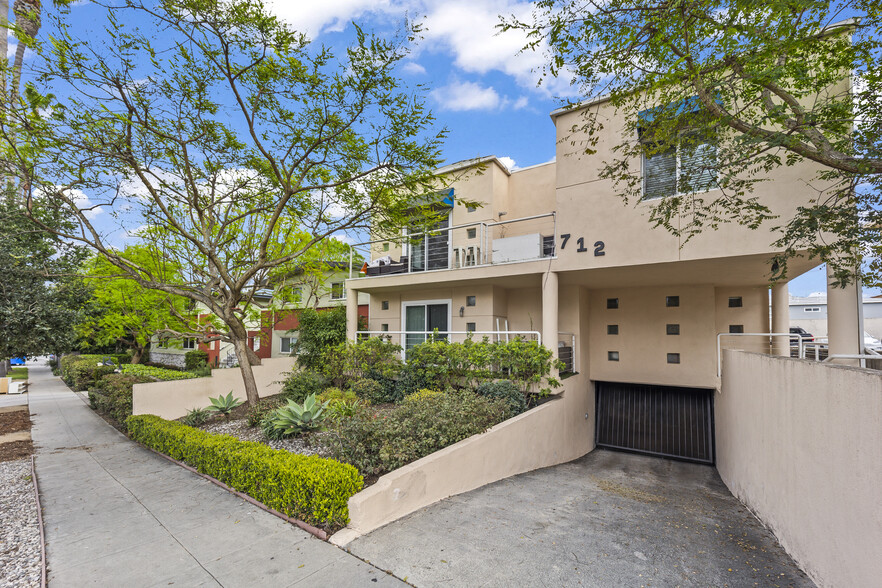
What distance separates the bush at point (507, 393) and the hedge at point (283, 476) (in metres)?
3.90

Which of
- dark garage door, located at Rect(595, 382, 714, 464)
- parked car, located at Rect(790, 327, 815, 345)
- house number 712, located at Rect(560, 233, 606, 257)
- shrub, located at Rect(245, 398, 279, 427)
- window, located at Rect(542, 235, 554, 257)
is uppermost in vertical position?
window, located at Rect(542, 235, 554, 257)

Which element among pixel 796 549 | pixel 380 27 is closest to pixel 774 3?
pixel 796 549

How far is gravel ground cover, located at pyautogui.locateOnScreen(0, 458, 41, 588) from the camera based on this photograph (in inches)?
140

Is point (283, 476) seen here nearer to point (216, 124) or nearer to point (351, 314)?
point (216, 124)

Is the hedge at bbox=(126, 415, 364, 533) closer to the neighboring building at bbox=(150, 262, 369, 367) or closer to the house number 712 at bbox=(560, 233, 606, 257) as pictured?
the house number 712 at bbox=(560, 233, 606, 257)

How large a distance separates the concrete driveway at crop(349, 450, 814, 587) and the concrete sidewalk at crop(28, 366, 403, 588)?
55cm

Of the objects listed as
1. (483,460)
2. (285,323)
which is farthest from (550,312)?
(285,323)

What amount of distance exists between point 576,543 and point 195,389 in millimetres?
11393

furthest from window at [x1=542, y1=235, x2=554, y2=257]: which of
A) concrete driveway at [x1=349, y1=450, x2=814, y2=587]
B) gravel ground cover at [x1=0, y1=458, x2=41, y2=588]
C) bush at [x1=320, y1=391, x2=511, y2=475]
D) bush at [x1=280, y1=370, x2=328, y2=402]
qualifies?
gravel ground cover at [x1=0, y1=458, x2=41, y2=588]

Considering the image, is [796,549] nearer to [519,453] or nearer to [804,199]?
[519,453]

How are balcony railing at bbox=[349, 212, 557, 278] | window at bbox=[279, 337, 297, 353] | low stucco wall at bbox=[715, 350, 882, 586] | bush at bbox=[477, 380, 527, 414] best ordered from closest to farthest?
low stucco wall at bbox=[715, 350, 882, 586] < bush at bbox=[477, 380, 527, 414] < balcony railing at bbox=[349, 212, 557, 278] < window at bbox=[279, 337, 297, 353]

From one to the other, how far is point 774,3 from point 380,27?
5.77 m

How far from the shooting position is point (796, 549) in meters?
3.81

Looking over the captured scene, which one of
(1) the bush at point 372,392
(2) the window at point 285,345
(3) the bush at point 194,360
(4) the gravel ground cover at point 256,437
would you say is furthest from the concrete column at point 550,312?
(3) the bush at point 194,360
